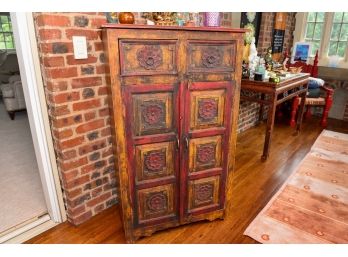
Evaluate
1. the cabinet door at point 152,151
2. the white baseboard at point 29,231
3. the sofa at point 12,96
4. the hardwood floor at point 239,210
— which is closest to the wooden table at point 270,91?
the hardwood floor at point 239,210

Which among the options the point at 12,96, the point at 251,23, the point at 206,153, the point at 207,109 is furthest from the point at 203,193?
the point at 12,96

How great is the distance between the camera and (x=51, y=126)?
1.84 meters

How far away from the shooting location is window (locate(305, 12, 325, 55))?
4.67 metres

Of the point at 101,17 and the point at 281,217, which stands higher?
the point at 101,17

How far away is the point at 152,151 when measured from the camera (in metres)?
1.71

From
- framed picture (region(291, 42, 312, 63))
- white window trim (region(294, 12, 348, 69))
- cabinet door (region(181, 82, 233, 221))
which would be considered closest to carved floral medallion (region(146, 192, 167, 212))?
cabinet door (region(181, 82, 233, 221))

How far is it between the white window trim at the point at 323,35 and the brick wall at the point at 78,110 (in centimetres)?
416

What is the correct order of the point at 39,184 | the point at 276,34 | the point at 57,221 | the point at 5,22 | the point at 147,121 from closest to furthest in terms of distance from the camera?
the point at 147,121 < the point at 57,221 < the point at 39,184 < the point at 276,34 < the point at 5,22

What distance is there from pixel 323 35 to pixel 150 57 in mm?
4326

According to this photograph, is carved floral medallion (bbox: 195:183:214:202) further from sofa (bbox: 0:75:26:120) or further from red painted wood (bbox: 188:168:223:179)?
sofa (bbox: 0:75:26:120)

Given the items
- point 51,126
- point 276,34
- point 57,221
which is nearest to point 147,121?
point 51,126

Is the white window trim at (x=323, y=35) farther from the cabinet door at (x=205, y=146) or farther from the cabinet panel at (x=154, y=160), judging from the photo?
the cabinet panel at (x=154, y=160)

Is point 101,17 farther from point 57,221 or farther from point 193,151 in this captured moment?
point 57,221
